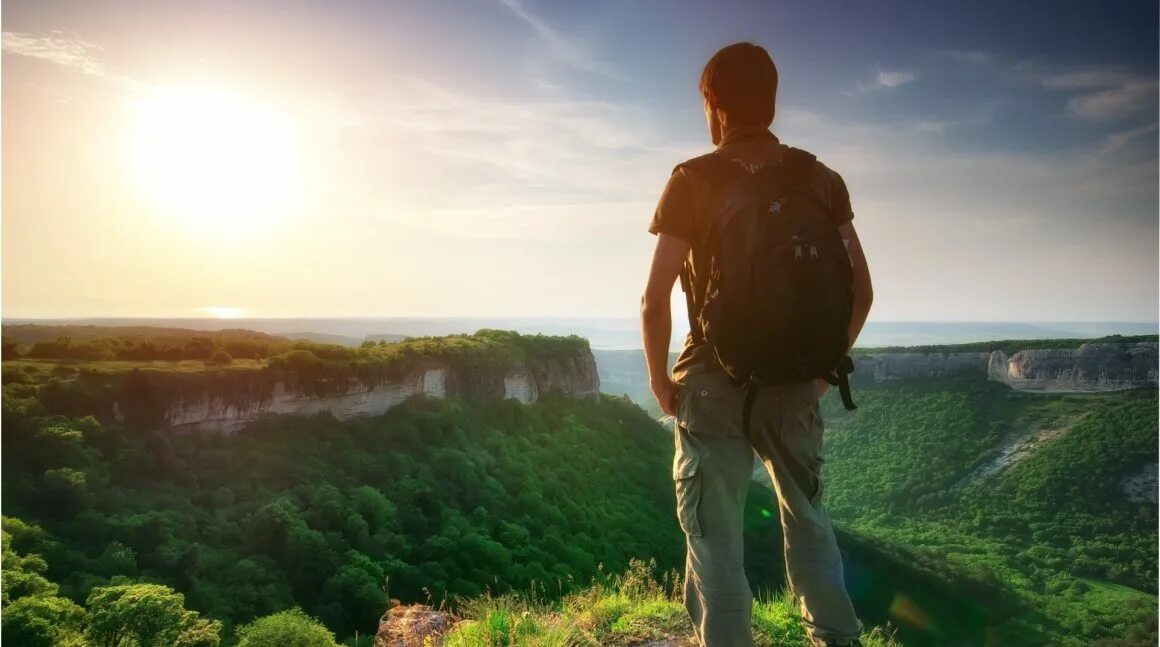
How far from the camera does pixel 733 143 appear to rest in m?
2.21

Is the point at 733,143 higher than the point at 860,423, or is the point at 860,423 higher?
A: the point at 733,143

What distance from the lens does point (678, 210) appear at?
2.08 metres

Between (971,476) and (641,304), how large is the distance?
52.3 metres

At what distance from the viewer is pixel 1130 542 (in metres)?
36.6

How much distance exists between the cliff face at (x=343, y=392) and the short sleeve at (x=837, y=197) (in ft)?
76.6

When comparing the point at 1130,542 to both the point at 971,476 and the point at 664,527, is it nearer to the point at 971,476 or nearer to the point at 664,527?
the point at 971,476

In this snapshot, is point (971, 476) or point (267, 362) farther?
point (971, 476)

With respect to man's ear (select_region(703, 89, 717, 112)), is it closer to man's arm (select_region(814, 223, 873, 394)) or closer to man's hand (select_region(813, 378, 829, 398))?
man's arm (select_region(814, 223, 873, 394))

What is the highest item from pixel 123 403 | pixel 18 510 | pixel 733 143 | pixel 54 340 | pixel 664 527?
pixel 733 143

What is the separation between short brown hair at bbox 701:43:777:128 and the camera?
2.17 meters

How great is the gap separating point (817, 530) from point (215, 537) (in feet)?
70.6

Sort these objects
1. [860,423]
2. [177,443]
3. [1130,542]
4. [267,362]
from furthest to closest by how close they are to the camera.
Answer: [860,423]
[1130,542]
[267,362]
[177,443]

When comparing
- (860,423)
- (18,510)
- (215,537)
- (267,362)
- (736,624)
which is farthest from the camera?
(860,423)

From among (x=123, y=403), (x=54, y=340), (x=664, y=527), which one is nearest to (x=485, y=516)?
(x=664, y=527)
